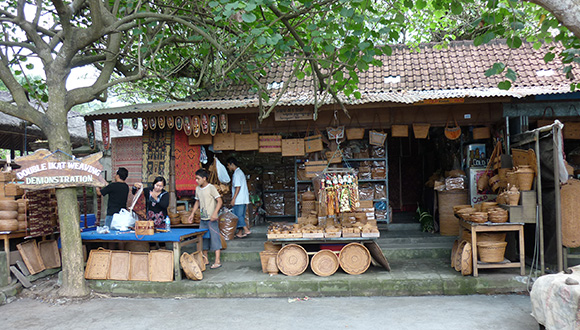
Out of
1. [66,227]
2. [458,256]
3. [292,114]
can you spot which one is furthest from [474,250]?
[66,227]

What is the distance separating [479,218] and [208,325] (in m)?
4.28

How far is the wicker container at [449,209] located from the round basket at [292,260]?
11.2ft

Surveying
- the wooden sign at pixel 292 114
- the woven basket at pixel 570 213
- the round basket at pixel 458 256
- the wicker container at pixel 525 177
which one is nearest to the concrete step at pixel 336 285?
the round basket at pixel 458 256

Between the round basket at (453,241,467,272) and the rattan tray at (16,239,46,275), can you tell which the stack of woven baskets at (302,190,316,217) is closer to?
the round basket at (453,241,467,272)

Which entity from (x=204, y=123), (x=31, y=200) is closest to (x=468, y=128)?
(x=204, y=123)

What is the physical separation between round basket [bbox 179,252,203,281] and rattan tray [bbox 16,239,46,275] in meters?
2.74

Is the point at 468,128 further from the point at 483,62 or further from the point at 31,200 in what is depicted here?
the point at 31,200

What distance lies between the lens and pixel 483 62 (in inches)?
417

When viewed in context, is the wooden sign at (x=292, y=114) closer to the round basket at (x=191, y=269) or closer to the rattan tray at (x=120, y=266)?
the round basket at (x=191, y=269)

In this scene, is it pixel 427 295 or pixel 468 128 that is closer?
pixel 427 295

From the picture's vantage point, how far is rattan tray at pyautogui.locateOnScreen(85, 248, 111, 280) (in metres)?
6.65

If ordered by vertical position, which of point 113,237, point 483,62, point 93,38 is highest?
point 483,62

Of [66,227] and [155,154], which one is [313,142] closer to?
[155,154]

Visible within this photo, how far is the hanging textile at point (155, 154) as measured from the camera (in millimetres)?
8789
